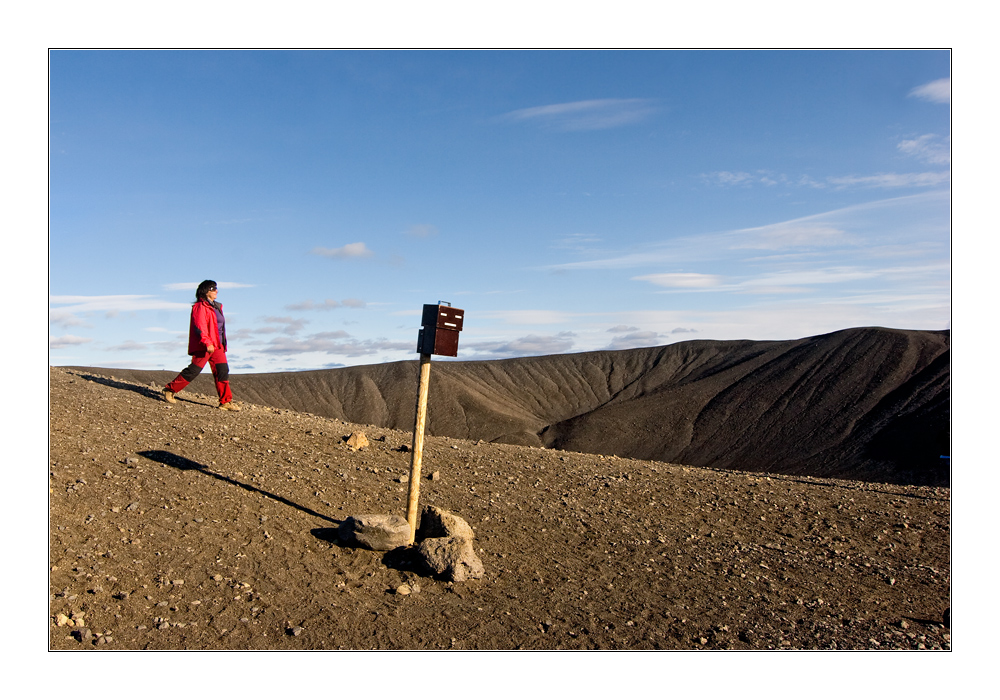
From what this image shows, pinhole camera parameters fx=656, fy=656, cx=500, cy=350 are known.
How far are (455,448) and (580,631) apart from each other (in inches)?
249

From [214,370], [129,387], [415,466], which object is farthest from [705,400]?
[415,466]

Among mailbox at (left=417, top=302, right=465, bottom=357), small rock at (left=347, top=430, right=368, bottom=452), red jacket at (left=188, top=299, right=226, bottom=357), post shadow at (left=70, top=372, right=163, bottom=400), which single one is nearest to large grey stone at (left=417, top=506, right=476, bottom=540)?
mailbox at (left=417, top=302, right=465, bottom=357)

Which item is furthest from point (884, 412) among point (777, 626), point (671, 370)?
point (777, 626)

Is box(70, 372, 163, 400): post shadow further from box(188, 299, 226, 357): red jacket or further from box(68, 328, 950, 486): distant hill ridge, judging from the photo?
box(68, 328, 950, 486): distant hill ridge

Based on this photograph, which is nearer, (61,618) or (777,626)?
(61,618)

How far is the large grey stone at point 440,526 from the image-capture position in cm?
688

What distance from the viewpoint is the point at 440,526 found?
693 centimetres

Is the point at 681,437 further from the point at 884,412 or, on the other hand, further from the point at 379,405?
the point at 379,405

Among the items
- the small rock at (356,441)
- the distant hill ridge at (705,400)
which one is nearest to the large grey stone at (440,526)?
the small rock at (356,441)

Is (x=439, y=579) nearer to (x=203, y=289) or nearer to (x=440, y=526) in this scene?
(x=440, y=526)

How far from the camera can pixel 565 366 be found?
8162 cm

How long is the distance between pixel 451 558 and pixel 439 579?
232mm

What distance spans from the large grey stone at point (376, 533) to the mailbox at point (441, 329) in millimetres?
1791

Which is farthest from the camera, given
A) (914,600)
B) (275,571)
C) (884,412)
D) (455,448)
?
(884,412)
